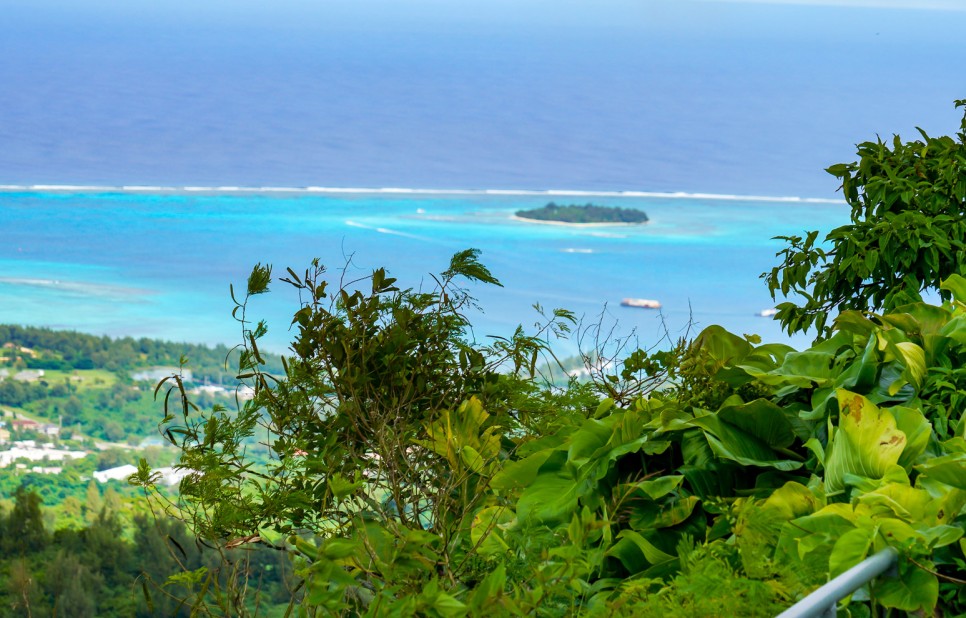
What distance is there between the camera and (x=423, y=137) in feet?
108

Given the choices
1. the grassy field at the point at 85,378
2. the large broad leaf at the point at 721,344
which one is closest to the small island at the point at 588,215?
the grassy field at the point at 85,378

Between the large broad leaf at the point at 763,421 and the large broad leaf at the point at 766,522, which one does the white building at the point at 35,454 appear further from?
the large broad leaf at the point at 766,522

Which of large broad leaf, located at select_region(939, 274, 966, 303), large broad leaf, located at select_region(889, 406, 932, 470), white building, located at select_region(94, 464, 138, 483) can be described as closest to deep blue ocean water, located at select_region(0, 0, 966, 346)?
white building, located at select_region(94, 464, 138, 483)

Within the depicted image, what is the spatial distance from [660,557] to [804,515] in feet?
0.64

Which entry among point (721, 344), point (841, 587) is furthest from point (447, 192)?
point (841, 587)

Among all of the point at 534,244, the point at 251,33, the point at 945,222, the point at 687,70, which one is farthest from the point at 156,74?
the point at 945,222

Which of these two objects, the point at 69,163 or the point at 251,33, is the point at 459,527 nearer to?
the point at 69,163

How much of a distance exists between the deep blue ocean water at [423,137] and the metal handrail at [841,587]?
19.4 m

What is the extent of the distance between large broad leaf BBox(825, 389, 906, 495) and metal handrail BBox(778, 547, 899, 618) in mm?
178

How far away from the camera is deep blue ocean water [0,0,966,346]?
80.3 ft

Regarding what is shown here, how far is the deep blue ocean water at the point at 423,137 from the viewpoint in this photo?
24469mm

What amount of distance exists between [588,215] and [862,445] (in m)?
25.9

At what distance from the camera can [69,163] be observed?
28.1m

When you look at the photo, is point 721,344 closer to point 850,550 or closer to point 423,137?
point 850,550
